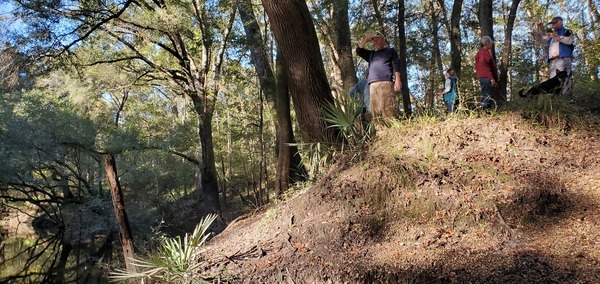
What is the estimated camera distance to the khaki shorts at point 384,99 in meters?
5.65

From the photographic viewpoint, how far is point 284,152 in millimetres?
6922

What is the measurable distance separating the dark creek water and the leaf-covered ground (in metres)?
7.50

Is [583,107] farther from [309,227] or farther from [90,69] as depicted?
[90,69]

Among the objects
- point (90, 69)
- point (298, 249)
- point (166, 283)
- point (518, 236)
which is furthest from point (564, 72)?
point (90, 69)

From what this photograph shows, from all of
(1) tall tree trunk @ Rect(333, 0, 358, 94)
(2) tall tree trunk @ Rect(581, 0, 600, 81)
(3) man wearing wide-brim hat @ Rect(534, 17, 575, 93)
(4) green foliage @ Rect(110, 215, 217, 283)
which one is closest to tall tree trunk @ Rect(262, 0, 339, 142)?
(4) green foliage @ Rect(110, 215, 217, 283)

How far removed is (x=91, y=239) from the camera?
18828mm

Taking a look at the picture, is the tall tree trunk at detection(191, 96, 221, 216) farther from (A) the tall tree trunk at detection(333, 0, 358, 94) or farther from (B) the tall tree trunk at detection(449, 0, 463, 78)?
(B) the tall tree trunk at detection(449, 0, 463, 78)

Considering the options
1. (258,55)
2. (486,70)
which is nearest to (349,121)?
(486,70)

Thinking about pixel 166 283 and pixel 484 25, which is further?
pixel 484 25

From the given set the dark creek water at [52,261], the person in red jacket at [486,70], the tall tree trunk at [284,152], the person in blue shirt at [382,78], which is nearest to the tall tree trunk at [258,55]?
the tall tree trunk at [284,152]

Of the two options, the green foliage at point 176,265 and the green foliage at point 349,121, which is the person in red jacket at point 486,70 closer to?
the green foliage at point 349,121

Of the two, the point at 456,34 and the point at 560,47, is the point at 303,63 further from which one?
the point at 456,34

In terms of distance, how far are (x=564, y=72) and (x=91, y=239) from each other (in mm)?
20351

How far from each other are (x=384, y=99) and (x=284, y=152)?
7.04 feet
